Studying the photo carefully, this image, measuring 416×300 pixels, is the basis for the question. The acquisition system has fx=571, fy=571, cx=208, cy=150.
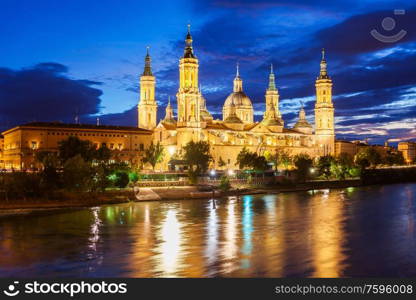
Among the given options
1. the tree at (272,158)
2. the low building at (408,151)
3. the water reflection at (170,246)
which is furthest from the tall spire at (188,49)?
the low building at (408,151)

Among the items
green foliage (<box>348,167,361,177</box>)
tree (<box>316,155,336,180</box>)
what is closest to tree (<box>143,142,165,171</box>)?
tree (<box>316,155,336,180</box>)

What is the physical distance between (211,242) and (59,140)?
50244 millimetres

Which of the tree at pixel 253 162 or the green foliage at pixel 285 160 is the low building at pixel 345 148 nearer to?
the green foliage at pixel 285 160

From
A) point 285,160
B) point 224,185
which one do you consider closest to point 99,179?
point 224,185

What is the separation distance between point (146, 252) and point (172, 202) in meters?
25.1

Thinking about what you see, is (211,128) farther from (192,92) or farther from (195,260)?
(195,260)

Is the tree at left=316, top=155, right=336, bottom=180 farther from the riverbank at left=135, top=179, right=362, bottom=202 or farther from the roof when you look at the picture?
the roof

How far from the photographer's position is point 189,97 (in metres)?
82.0

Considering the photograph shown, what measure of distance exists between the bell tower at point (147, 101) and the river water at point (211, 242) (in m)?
46.4

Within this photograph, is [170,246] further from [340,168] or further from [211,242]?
[340,168]

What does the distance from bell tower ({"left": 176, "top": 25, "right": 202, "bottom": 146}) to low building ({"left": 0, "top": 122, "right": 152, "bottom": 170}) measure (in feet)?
18.7

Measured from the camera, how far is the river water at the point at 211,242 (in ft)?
73.7

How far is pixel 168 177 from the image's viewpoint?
62969 millimetres

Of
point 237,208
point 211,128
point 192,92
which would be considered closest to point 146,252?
point 237,208
